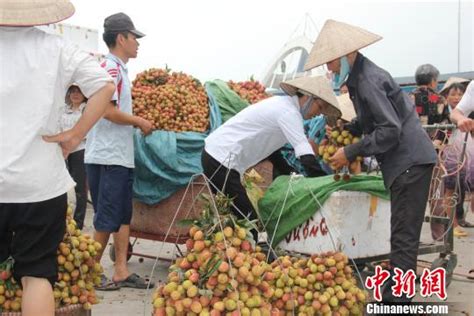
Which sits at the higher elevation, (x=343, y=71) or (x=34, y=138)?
(x=343, y=71)

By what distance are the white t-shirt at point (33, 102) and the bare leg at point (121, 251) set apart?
1845mm

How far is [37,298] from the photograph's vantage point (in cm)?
279

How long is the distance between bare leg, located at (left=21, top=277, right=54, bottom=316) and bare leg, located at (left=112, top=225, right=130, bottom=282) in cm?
186

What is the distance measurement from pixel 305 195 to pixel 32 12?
1.98 m

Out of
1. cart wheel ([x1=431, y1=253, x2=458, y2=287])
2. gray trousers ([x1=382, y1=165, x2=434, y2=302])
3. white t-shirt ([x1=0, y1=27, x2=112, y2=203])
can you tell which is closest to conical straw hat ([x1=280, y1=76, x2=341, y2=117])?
gray trousers ([x1=382, y1=165, x2=434, y2=302])

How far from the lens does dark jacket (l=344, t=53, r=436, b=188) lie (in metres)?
3.61

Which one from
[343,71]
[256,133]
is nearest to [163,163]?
[256,133]

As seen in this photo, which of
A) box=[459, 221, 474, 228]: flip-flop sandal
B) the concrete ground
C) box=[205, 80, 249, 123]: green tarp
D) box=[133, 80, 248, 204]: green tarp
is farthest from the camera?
box=[459, 221, 474, 228]: flip-flop sandal

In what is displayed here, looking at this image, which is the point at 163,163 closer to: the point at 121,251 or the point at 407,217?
the point at 121,251

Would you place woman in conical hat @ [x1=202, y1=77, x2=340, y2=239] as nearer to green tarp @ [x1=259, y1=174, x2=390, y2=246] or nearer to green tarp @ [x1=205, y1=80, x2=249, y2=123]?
green tarp @ [x1=259, y1=174, x2=390, y2=246]

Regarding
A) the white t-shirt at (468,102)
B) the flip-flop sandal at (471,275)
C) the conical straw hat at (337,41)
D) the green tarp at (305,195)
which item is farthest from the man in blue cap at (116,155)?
the flip-flop sandal at (471,275)

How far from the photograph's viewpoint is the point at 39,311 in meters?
2.78

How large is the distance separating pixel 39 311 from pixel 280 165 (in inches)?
105

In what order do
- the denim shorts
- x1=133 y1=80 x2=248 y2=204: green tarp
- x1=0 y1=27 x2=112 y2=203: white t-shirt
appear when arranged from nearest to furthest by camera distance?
x1=0 y1=27 x2=112 y2=203: white t-shirt
the denim shorts
x1=133 y1=80 x2=248 y2=204: green tarp
